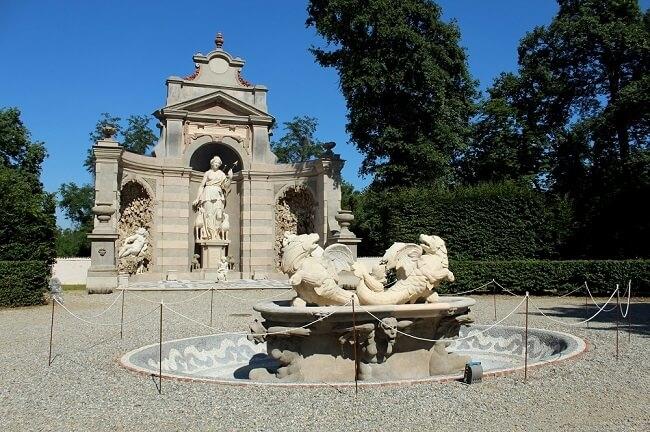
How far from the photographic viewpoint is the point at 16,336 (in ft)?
35.3

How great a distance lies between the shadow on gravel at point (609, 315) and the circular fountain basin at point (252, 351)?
2.33 meters

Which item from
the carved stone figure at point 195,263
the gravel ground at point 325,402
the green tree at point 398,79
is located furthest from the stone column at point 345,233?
the gravel ground at point 325,402

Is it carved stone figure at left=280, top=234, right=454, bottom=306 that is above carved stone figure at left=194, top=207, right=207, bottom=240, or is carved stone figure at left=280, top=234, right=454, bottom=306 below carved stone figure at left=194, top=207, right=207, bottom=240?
below

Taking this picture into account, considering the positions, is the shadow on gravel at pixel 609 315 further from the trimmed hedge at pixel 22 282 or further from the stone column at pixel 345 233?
the trimmed hedge at pixel 22 282

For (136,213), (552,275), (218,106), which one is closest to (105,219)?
(136,213)

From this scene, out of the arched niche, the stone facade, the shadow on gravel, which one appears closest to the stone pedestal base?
the stone facade

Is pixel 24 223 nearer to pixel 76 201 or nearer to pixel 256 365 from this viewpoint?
pixel 256 365

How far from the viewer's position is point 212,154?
84.6ft

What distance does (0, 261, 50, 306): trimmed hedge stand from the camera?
15.5m

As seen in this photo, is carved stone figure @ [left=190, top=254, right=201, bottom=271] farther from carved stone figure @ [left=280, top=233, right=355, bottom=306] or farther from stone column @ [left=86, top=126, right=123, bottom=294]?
carved stone figure @ [left=280, top=233, right=355, bottom=306]

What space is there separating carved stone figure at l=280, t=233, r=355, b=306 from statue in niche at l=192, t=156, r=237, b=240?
1599 centimetres

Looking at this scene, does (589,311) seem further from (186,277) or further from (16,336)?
(186,277)

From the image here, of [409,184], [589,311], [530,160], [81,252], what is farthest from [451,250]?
[81,252]

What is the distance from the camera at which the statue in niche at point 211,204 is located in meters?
23.4
